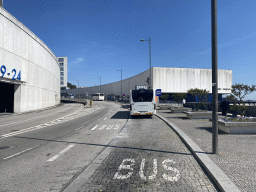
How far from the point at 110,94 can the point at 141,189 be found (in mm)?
97408

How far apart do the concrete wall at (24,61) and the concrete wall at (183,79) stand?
34.3 meters

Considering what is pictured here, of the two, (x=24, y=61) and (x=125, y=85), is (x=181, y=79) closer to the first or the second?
(x=125, y=85)

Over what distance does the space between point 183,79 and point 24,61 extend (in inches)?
1912

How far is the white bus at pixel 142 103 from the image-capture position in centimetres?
1908

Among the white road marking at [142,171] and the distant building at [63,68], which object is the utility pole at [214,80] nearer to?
the white road marking at [142,171]

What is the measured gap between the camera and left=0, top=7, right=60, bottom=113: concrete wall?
925 inches

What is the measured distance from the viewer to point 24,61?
28.3m

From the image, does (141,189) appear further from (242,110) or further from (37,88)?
(37,88)

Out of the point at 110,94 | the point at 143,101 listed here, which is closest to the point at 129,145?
the point at 143,101

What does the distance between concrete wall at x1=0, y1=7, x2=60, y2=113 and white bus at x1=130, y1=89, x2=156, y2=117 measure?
52.8 ft

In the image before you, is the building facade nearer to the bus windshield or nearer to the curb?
the bus windshield

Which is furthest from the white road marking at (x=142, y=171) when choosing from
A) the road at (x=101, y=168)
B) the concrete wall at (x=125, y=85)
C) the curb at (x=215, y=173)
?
the concrete wall at (x=125, y=85)

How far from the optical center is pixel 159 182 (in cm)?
443

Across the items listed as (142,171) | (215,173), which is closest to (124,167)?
(142,171)
